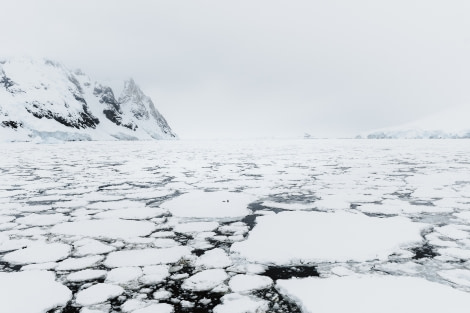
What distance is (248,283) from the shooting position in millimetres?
2234

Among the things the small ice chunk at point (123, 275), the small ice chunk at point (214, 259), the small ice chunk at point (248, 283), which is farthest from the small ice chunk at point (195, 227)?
the small ice chunk at point (248, 283)

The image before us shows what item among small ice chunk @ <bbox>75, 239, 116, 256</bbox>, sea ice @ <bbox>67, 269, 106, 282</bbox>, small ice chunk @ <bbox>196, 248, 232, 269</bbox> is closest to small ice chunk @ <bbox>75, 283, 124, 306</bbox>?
sea ice @ <bbox>67, 269, 106, 282</bbox>

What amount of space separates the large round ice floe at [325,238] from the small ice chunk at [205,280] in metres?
0.38

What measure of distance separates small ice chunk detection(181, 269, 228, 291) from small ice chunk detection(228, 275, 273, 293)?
0.27ft

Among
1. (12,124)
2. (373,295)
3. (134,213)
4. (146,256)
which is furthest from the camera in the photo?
(12,124)

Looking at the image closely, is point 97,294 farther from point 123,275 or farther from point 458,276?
point 458,276

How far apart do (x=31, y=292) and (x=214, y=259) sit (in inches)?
46.2

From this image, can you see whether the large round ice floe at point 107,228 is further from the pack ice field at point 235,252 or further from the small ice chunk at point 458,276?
the small ice chunk at point 458,276

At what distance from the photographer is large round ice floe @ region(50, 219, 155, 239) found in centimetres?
338

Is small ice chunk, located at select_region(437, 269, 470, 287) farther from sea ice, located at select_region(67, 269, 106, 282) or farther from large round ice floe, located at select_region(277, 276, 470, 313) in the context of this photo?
sea ice, located at select_region(67, 269, 106, 282)

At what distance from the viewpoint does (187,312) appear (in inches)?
73.5

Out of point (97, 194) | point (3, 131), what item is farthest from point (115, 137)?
point (97, 194)

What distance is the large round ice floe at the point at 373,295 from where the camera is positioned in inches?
74.9

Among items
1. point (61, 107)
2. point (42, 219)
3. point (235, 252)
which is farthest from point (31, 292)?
point (61, 107)
